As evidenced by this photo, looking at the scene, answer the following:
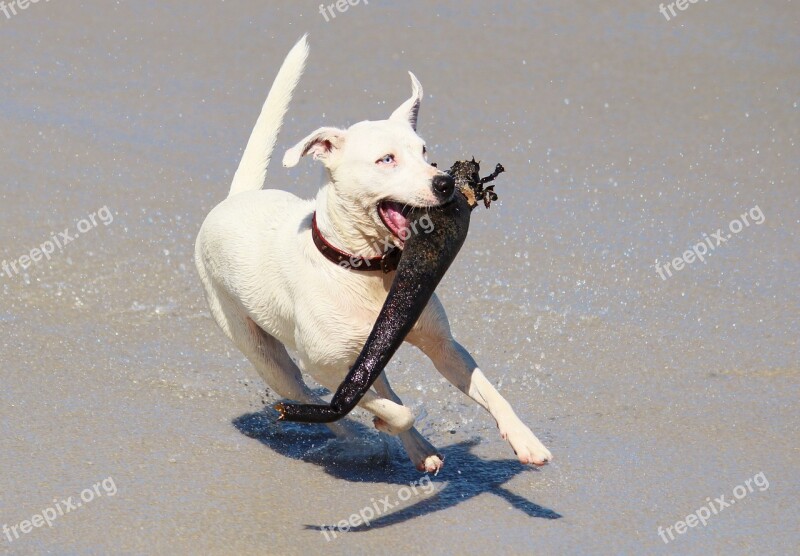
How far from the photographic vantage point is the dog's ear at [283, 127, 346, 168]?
15.2 feet

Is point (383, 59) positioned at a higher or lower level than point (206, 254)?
higher

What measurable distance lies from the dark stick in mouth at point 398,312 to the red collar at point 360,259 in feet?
0.74

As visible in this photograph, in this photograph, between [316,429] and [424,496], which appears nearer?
[424,496]

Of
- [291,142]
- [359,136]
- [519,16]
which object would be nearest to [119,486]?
[359,136]

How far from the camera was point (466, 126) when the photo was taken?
30.8 ft

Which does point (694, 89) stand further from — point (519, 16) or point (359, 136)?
point (359, 136)

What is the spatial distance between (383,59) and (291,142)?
75.5 inches

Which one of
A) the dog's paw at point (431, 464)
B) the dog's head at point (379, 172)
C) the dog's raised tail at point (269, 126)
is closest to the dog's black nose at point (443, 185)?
the dog's head at point (379, 172)
